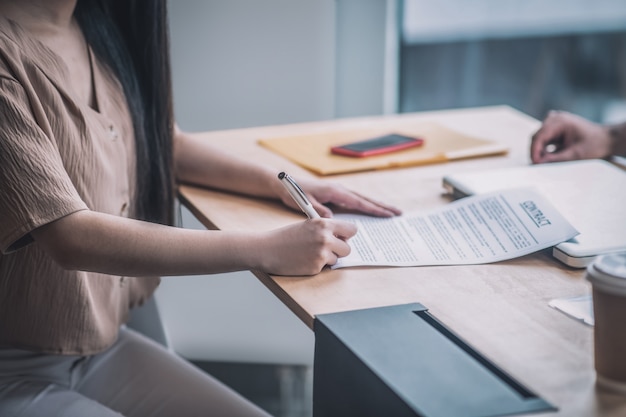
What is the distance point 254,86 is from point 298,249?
1142 millimetres

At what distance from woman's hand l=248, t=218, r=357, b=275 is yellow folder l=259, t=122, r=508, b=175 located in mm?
400

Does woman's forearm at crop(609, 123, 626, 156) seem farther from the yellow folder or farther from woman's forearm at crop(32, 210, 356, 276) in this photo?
woman's forearm at crop(32, 210, 356, 276)

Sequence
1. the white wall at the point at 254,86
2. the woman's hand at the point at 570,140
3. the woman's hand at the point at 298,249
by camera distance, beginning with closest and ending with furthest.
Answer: the woman's hand at the point at 298,249, the woman's hand at the point at 570,140, the white wall at the point at 254,86

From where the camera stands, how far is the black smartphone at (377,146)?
153 centimetres

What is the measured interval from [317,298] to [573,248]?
1.06 feet

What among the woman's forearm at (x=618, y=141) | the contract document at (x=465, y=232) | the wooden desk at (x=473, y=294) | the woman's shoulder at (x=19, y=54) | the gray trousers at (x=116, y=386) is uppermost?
the woman's shoulder at (x=19, y=54)

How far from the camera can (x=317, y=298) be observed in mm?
976

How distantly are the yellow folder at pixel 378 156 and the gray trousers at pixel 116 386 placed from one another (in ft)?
1.32

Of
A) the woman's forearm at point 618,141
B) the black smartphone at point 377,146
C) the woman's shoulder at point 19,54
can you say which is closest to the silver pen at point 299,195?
the woman's shoulder at point 19,54

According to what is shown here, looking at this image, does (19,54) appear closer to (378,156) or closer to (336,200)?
(336,200)

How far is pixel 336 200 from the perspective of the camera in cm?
128

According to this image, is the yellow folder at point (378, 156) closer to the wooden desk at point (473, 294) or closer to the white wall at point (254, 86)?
the wooden desk at point (473, 294)

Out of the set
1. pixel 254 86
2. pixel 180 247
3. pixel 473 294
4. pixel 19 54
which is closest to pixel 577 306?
pixel 473 294

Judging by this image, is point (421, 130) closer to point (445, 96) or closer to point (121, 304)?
point (121, 304)
